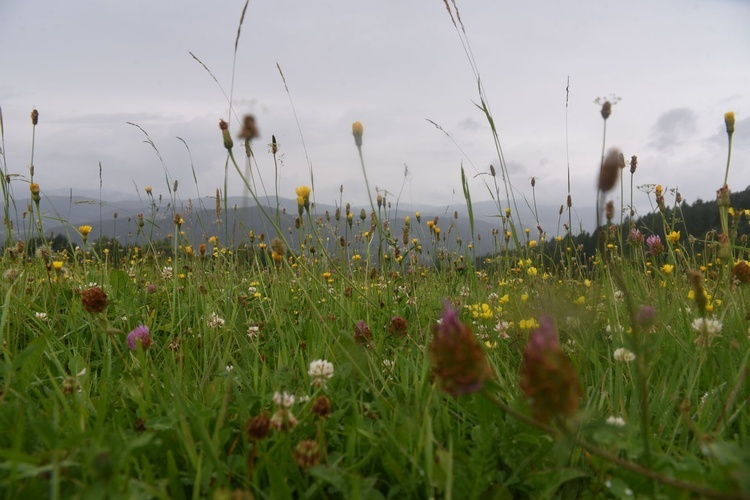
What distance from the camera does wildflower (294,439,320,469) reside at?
3.41ft

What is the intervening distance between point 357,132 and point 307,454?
1010 millimetres

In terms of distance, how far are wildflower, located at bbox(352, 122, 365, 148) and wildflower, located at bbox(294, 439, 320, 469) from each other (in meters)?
0.95

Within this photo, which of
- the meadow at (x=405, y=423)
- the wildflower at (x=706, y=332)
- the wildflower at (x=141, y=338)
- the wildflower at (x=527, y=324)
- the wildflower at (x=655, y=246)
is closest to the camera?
the meadow at (x=405, y=423)

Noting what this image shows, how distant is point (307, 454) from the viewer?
3.41 feet

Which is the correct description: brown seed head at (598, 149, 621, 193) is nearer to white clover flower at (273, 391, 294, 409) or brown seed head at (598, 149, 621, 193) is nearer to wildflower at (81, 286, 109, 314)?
white clover flower at (273, 391, 294, 409)

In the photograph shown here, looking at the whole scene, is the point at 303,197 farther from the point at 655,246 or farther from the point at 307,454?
the point at 655,246

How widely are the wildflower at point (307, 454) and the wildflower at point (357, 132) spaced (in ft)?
3.13

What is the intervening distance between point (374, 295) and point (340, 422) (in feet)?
5.79

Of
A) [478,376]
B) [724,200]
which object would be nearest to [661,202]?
[724,200]

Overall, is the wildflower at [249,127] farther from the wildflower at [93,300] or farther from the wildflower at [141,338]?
the wildflower at [141,338]

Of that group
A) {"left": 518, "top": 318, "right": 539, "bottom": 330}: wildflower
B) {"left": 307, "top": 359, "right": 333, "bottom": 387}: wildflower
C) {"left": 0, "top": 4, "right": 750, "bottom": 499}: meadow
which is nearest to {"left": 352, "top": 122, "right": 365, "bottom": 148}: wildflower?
{"left": 0, "top": 4, "right": 750, "bottom": 499}: meadow

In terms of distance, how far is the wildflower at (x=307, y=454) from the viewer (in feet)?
3.41

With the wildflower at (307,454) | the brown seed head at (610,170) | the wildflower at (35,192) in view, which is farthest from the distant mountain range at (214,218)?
the wildflower at (307,454)

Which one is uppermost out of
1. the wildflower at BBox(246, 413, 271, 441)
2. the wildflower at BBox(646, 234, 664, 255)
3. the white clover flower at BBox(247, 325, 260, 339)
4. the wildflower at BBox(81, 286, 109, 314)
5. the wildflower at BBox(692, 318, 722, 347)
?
the wildflower at BBox(646, 234, 664, 255)
